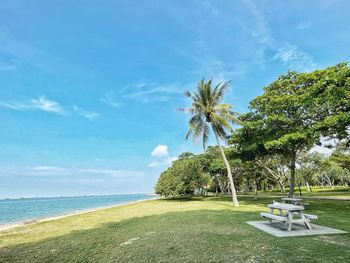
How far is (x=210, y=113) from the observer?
18.6 metres

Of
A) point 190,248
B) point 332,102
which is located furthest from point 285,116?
point 190,248

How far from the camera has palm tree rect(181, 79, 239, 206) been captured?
18375 mm

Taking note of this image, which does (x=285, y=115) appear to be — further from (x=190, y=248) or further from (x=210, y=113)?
(x=190, y=248)

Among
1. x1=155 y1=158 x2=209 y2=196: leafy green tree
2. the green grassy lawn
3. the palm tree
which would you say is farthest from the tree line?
x1=155 y1=158 x2=209 y2=196: leafy green tree

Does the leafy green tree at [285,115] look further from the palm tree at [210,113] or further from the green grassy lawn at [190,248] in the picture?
the green grassy lawn at [190,248]

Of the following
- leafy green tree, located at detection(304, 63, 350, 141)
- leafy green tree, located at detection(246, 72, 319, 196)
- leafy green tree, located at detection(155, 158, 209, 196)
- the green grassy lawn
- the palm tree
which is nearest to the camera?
the green grassy lawn

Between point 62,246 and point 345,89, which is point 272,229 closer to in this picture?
point 62,246

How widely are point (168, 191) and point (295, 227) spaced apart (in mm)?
27679

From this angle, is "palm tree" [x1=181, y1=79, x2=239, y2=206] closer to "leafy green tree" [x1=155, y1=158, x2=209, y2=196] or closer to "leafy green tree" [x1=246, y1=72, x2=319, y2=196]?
"leafy green tree" [x1=246, y1=72, x2=319, y2=196]

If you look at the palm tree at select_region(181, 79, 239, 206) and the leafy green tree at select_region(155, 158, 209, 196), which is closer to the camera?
the palm tree at select_region(181, 79, 239, 206)

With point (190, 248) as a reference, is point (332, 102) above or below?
above

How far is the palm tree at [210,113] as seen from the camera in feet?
60.3

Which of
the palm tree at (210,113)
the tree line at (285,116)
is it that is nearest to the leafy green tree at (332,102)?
the tree line at (285,116)

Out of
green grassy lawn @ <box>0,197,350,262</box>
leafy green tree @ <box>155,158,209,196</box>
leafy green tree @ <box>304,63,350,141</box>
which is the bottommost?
green grassy lawn @ <box>0,197,350,262</box>
